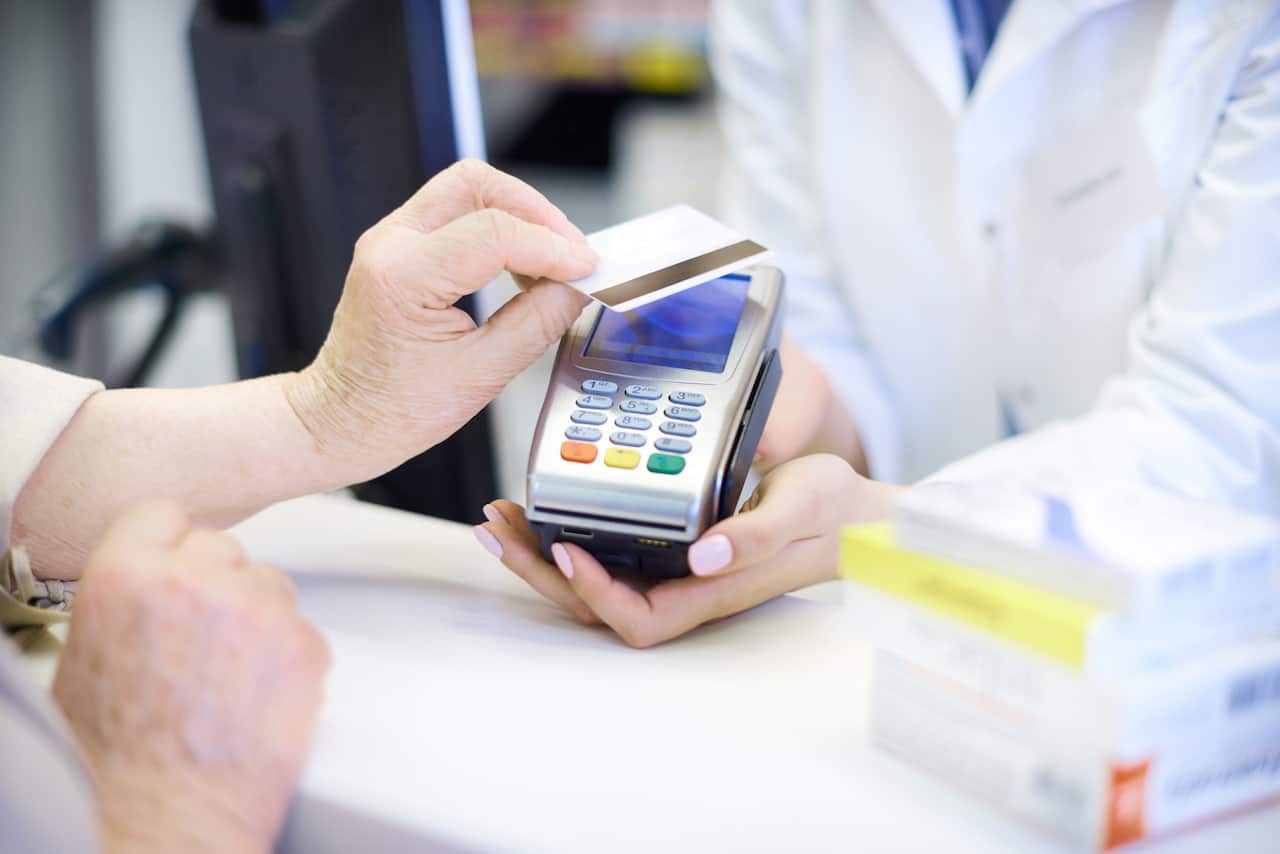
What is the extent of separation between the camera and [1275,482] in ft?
2.50

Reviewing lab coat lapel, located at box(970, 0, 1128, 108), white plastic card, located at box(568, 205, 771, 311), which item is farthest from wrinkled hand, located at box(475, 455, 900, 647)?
lab coat lapel, located at box(970, 0, 1128, 108)

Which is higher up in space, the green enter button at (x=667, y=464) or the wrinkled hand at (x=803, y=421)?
the green enter button at (x=667, y=464)

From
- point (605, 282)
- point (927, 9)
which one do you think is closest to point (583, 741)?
point (605, 282)

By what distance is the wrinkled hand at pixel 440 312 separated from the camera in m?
0.52

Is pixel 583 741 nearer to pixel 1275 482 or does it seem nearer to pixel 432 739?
pixel 432 739

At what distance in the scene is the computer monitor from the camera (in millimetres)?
691

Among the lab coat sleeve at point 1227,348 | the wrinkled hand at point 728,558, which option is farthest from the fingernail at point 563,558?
the lab coat sleeve at point 1227,348

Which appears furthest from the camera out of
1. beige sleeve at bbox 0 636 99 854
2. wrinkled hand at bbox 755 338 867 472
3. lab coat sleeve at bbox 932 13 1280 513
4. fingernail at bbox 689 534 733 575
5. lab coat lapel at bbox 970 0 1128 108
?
lab coat lapel at bbox 970 0 1128 108

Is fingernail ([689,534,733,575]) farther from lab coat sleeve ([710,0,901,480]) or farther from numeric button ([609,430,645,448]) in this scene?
lab coat sleeve ([710,0,901,480])

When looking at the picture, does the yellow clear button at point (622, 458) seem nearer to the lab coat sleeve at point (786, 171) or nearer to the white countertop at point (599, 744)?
the white countertop at point (599, 744)

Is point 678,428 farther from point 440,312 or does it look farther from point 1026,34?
point 1026,34

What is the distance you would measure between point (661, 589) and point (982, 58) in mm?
645

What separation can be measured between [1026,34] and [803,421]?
1.15 ft

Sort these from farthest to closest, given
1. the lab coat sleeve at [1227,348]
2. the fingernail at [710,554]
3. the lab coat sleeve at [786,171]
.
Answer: the lab coat sleeve at [786,171] < the lab coat sleeve at [1227,348] < the fingernail at [710,554]
